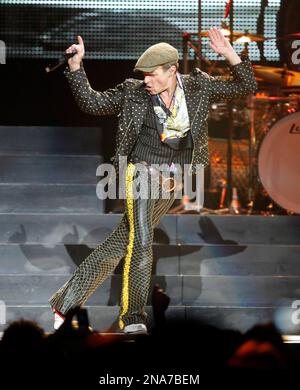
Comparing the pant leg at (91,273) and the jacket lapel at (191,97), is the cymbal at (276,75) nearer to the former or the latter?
the jacket lapel at (191,97)

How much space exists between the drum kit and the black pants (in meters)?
2.89

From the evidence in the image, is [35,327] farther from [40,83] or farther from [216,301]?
[40,83]

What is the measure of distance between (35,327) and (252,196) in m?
5.73

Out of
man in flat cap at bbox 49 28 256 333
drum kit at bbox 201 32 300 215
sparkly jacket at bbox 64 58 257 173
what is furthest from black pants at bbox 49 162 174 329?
drum kit at bbox 201 32 300 215

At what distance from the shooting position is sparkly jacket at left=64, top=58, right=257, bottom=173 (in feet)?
15.9

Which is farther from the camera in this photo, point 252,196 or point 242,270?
point 252,196

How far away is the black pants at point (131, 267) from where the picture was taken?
15.8 ft

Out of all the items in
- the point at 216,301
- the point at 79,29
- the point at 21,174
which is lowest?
the point at 216,301

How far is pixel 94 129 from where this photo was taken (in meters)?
7.20

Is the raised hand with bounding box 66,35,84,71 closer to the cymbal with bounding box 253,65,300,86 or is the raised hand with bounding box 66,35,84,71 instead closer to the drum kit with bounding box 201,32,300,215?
the drum kit with bounding box 201,32,300,215

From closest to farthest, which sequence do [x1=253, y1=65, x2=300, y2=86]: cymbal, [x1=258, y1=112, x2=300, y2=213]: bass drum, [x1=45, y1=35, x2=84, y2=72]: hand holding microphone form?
[x1=45, y1=35, x2=84, y2=72]: hand holding microphone < [x1=258, y1=112, x2=300, y2=213]: bass drum < [x1=253, y1=65, x2=300, y2=86]: cymbal

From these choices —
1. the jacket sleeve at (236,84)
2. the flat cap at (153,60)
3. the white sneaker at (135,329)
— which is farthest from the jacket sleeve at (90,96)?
the white sneaker at (135,329)

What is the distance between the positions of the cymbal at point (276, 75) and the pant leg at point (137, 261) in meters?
3.63
